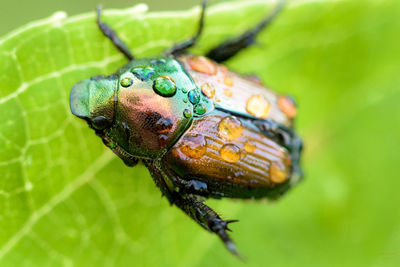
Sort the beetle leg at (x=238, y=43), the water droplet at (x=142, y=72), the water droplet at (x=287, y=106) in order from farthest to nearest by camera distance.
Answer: the beetle leg at (x=238, y=43) → the water droplet at (x=287, y=106) → the water droplet at (x=142, y=72)

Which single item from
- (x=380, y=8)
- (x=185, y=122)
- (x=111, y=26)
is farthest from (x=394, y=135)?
(x=111, y=26)

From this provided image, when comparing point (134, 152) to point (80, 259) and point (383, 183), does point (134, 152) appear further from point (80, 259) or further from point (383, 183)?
point (383, 183)

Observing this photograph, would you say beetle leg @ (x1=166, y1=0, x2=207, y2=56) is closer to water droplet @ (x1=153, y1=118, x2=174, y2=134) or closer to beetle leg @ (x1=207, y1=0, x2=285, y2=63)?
beetle leg @ (x1=207, y1=0, x2=285, y2=63)

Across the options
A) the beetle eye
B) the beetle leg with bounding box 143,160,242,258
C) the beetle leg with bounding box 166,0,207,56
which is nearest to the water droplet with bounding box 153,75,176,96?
the beetle leg with bounding box 166,0,207,56

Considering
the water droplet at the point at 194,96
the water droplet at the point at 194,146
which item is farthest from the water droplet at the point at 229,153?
the water droplet at the point at 194,96

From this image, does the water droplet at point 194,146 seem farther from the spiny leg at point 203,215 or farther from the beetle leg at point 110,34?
the beetle leg at point 110,34
